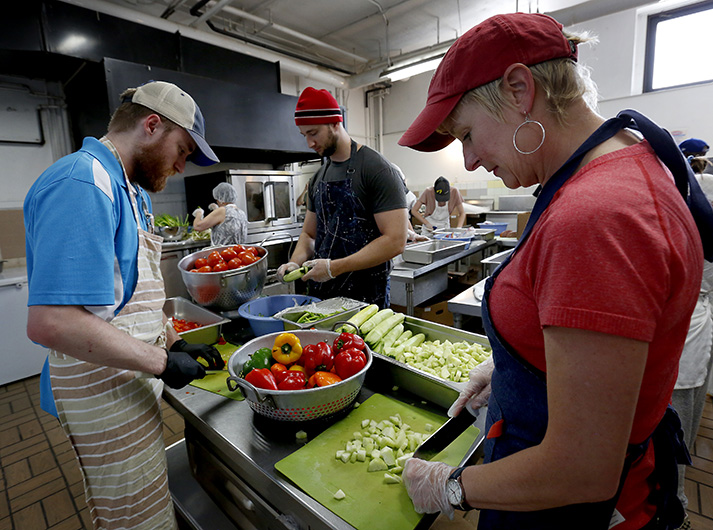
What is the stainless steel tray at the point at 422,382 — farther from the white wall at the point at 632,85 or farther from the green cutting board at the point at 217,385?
the white wall at the point at 632,85

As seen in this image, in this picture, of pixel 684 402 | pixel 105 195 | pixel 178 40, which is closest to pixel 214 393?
pixel 105 195

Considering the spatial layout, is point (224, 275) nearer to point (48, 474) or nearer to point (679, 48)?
point (48, 474)

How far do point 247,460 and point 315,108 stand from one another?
1744 mm

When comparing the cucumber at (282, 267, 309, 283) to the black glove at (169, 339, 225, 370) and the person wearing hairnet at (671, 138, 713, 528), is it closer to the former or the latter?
the black glove at (169, 339, 225, 370)

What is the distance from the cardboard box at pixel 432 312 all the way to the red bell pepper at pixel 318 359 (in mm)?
2262

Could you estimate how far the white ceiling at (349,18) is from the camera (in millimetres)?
4906

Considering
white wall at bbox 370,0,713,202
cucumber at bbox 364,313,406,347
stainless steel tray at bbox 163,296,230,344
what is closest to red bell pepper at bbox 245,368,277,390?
cucumber at bbox 364,313,406,347

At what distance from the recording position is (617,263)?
19.2 inches

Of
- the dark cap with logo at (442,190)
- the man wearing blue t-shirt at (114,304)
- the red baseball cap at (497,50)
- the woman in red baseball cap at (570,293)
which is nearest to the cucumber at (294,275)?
the man wearing blue t-shirt at (114,304)

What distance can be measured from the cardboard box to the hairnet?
2560 millimetres

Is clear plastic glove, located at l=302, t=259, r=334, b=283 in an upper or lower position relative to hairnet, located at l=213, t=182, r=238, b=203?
lower

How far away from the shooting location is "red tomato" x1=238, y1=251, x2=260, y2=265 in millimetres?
2014

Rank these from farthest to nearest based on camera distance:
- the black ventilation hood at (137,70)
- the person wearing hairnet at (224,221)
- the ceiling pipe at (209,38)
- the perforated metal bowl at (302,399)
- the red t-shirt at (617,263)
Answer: the person wearing hairnet at (224,221) < the ceiling pipe at (209,38) < the black ventilation hood at (137,70) < the perforated metal bowl at (302,399) < the red t-shirt at (617,263)

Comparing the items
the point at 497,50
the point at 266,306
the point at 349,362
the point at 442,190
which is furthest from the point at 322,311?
the point at 442,190
